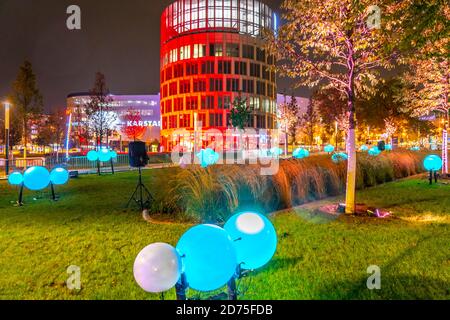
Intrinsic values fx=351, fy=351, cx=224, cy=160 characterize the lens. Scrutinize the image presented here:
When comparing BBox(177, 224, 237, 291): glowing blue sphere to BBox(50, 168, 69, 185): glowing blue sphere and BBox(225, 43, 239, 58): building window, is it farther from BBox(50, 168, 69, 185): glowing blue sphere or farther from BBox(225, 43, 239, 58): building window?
BBox(225, 43, 239, 58): building window

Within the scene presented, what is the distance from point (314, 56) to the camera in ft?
31.0

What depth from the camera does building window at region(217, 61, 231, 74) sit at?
2913 inches

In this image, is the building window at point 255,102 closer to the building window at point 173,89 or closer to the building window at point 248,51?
the building window at point 248,51

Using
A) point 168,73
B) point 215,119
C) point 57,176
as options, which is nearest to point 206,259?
point 57,176

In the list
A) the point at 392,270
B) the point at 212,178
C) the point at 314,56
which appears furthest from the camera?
the point at 314,56

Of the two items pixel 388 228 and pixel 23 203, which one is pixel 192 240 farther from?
pixel 23 203

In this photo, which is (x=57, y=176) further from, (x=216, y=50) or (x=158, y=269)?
(x=216, y=50)

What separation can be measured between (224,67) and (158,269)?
2915 inches

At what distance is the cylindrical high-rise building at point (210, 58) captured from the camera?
2869 inches

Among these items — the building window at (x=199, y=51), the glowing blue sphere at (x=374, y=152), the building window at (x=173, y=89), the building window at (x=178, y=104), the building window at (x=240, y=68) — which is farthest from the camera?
the building window at (x=173, y=89)

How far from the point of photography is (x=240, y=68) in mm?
75500

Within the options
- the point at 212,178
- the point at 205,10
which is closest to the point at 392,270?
the point at 212,178

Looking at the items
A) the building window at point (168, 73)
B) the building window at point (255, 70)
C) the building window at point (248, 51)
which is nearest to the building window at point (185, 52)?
the building window at point (168, 73)
